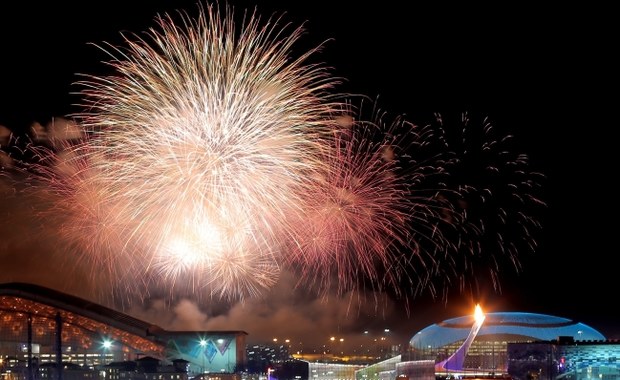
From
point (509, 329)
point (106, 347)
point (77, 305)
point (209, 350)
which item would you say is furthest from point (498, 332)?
point (77, 305)

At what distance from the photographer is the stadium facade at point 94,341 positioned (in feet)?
177

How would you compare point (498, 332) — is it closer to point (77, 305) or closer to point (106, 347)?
point (106, 347)

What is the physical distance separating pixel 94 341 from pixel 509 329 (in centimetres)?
3801

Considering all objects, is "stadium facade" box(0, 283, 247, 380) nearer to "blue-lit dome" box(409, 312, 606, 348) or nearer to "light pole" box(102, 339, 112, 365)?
"light pole" box(102, 339, 112, 365)

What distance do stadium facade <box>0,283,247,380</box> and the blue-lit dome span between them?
20252mm

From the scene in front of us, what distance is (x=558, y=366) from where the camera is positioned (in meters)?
41.5

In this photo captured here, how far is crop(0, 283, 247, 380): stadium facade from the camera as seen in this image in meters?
54.0

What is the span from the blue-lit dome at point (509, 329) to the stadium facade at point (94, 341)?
20252 millimetres

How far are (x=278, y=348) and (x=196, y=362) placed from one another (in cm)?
3446

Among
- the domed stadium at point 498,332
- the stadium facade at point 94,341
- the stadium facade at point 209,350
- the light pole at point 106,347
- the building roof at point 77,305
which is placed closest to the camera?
the stadium facade at point 209,350

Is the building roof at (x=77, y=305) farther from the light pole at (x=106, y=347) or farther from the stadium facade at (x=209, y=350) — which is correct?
the light pole at (x=106, y=347)

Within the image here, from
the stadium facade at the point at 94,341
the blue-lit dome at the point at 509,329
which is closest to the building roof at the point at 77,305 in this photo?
the stadium facade at the point at 94,341

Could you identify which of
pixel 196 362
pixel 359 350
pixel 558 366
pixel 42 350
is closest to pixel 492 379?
pixel 558 366

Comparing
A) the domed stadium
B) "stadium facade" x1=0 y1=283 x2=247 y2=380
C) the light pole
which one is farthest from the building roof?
the domed stadium
